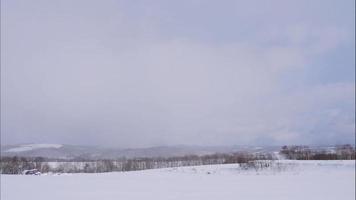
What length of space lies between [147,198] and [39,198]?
4322mm

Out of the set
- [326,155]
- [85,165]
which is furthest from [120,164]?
[326,155]

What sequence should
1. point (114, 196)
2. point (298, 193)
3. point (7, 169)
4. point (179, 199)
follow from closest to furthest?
point (179, 199), point (114, 196), point (298, 193), point (7, 169)

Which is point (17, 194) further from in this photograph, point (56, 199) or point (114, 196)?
point (114, 196)

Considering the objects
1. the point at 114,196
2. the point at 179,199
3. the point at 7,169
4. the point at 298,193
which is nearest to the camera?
the point at 179,199

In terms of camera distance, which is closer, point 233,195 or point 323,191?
point 233,195

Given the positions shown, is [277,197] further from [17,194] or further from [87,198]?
[17,194]

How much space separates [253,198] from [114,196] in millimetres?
5678

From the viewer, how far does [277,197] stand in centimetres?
1474

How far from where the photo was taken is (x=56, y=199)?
1443 centimetres

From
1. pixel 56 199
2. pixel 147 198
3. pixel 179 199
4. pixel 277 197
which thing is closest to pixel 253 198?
pixel 277 197

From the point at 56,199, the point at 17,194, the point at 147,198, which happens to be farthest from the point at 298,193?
the point at 17,194

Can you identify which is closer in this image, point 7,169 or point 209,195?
point 209,195

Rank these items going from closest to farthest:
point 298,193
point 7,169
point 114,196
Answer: point 114,196 < point 298,193 < point 7,169

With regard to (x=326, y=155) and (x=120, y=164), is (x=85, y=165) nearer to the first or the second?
(x=120, y=164)
